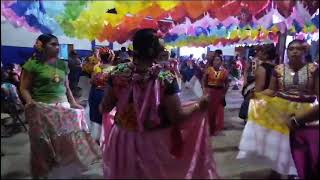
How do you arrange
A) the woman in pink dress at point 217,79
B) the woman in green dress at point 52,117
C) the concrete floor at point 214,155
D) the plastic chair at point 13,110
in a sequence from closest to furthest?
the plastic chair at point 13,110
the concrete floor at point 214,155
the woman in green dress at point 52,117
the woman in pink dress at point 217,79

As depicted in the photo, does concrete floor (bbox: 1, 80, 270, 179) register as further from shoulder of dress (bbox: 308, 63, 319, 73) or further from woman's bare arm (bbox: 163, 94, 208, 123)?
shoulder of dress (bbox: 308, 63, 319, 73)

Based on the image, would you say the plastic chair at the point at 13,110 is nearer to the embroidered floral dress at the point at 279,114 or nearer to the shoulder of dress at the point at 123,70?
the shoulder of dress at the point at 123,70

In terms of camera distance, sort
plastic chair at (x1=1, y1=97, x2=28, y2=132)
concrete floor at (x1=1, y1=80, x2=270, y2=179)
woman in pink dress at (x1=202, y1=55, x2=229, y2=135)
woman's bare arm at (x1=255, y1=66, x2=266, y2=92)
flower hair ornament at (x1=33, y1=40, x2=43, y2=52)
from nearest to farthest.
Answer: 1. plastic chair at (x1=1, y1=97, x2=28, y2=132)
2. concrete floor at (x1=1, y1=80, x2=270, y2=179)
3. flower hair ornament at (x1=33, y1=40, x2=43, y2=52)
4. woman's bare arm at (x1=255, y1=66, x2=266, y2=92)
5. woman in pink dress at (x1=202, y1=55, x2=229, y2=135)

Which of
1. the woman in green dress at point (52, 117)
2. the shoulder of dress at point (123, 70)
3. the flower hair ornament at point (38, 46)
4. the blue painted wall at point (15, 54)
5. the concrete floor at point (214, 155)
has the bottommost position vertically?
the concrete floor at point (214, 155)

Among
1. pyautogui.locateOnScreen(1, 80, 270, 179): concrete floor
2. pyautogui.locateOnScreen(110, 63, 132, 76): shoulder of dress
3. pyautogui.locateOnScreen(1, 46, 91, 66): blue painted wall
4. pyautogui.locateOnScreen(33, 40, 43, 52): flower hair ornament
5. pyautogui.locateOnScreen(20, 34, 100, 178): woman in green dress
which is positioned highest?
pyautogui.locateOnScreen(33, 40, 43, 52): flower hair ornament

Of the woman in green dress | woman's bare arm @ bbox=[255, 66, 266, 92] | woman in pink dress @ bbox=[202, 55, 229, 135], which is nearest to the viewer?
the woman in green dress

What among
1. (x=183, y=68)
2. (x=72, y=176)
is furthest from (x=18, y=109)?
(x=183, y=68)

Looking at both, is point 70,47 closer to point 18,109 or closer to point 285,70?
point 18,109

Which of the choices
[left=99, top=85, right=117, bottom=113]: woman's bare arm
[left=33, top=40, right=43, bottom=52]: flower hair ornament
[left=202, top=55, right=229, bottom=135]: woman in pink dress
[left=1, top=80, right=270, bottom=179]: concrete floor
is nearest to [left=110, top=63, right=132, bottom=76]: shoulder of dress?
[left=99, top=85, right=117, bottom=113]: woman's bare arm

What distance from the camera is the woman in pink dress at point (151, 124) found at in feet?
8.43

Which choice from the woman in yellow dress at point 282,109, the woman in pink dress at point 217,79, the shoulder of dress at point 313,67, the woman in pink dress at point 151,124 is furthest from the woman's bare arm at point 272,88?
the woman in pink dress at point 217,79

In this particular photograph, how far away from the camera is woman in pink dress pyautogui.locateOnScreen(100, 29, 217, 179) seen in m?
2.57

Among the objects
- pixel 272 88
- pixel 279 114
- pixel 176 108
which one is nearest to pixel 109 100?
pixel 176 108

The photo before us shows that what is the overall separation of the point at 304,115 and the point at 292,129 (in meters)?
0.21
